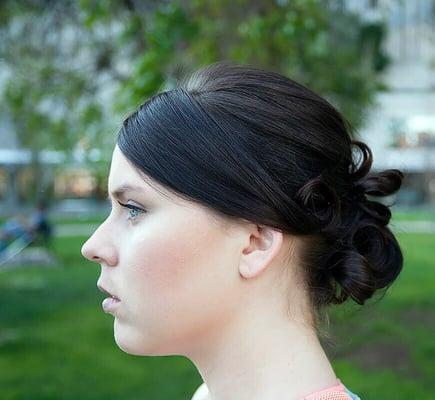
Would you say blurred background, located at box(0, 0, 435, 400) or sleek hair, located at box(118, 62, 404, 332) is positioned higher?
sleek hair, located at box(118, 62, 404, 332)

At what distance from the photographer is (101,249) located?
4.59 feet

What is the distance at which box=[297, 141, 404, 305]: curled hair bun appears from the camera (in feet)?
4.91

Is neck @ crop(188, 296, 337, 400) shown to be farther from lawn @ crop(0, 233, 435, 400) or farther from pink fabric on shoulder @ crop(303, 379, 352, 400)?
lawn @ crop(0, 233, 435, 400)

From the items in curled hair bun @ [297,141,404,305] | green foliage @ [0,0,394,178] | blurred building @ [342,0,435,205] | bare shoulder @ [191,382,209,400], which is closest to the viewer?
curled hair bun @ [297,141,404,305]

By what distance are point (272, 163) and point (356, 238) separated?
1.03ft

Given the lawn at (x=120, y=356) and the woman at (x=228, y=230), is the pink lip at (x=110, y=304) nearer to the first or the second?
the woman at (x=228, y=230)

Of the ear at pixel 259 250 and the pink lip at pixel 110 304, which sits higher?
the ear at pixel 259 250

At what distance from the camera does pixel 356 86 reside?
8.16 m

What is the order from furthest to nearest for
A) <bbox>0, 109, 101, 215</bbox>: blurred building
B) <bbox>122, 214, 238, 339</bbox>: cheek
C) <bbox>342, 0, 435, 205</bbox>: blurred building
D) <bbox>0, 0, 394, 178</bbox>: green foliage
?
<bbox>342, 0, 435, 205</bbox>: blurred building → <bbox>0, 109, 101, 215</bbox>: blurred building → <bbox>0, 0, 394, 178</bbox>: green foliage → <bbox>122, 214, 238, 339</bbox>: cheek

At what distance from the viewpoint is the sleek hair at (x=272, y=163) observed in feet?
4.48

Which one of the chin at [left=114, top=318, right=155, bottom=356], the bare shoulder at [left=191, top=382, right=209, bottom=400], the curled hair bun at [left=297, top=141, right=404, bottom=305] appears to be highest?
the curled hair bun at [left=297, top=141, right=404, bottom=305]

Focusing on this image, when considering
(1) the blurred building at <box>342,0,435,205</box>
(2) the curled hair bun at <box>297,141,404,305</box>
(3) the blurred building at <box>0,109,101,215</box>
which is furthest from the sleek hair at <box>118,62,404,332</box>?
(1) the blurred building at <box>342,0,435,205</box>

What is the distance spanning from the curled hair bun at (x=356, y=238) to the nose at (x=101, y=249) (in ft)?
1.23

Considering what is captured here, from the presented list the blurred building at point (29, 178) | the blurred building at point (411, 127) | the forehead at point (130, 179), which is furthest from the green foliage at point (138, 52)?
the blurred building at point (411, 127)
